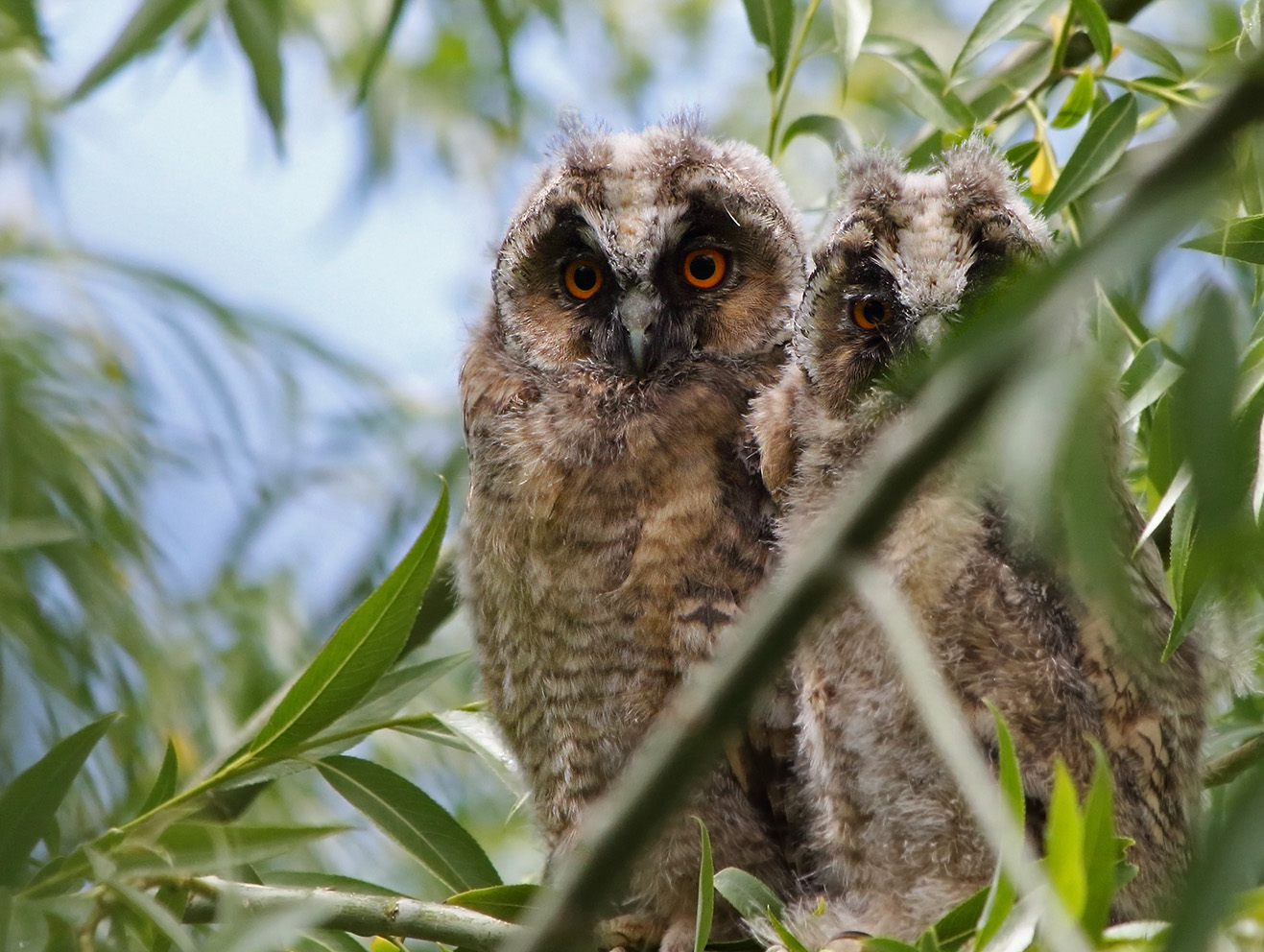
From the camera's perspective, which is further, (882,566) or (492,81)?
(492,81)

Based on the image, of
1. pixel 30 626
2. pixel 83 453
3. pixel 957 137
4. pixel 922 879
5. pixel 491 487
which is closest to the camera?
pixel 922 879

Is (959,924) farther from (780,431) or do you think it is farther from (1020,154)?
(1020,154)

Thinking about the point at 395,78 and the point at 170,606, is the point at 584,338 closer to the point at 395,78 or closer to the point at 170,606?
the point at 170,606

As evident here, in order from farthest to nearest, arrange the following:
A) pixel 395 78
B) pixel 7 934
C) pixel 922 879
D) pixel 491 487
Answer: pixel 395 78, pixel 491 487, pixel 922 879, pixel 7 934

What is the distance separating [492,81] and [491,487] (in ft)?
12.6

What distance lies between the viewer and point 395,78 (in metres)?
5.23

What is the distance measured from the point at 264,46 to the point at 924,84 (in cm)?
103

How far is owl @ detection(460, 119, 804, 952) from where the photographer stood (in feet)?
5.56

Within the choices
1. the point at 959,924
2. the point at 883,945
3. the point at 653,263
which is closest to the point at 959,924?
the point at 959,924

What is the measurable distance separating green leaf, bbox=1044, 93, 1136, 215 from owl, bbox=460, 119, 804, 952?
1.53ft

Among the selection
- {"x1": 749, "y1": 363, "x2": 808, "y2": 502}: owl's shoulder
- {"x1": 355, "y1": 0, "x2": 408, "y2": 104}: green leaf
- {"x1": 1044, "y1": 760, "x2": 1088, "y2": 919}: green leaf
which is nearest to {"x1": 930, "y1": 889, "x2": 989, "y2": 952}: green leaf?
{"x1": 1044, "y1": 760, "x2": 1088, "y2": 919}: green leaf

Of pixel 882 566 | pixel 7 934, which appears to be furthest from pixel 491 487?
pixel 7 934

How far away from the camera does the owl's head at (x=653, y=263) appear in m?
1.92

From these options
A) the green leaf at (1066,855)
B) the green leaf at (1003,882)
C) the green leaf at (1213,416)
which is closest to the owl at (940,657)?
the green leaf at (1003,882)
